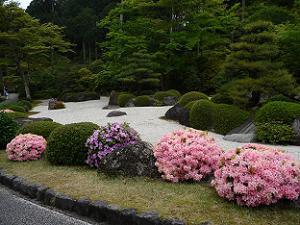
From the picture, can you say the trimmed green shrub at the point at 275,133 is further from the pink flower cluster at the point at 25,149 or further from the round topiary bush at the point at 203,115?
the pink flower cluster at the point at 25,149

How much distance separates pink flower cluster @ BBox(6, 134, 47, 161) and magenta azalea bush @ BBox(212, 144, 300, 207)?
4.72 m

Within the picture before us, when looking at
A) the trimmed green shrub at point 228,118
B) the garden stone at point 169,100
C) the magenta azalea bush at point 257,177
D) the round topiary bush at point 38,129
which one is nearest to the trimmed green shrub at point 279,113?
the trimmed green shrub at point 228,118

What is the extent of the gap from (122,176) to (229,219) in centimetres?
245

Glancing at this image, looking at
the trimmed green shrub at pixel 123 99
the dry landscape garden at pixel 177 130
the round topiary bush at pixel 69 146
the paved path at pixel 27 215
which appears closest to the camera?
the dry landscape garden at pixel 177 130

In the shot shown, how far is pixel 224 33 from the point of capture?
29406 millimetres

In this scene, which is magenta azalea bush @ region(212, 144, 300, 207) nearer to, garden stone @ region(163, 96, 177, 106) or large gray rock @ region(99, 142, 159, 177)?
large gray rock @ region(99, 142, 159, 177)

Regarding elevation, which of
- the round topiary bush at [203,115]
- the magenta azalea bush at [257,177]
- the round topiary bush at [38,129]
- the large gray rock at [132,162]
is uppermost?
the magenta azalea bush at [257,177]

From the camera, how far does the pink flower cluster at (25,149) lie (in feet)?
29.6

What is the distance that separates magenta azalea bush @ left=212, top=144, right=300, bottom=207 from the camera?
5.17 metres

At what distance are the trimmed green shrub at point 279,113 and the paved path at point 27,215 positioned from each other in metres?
7.02

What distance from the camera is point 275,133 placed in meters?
10.7

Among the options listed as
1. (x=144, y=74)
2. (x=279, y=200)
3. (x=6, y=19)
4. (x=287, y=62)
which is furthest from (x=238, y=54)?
(x=6, y=19)

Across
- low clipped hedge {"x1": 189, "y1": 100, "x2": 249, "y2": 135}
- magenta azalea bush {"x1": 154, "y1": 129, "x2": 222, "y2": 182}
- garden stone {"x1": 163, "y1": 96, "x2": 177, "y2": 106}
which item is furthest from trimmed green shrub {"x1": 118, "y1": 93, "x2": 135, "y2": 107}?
magenta azalea bush {"x1": 154, "y1": 129, "x2": 222, "y2": 182}

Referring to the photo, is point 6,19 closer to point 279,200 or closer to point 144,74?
point 144,74
